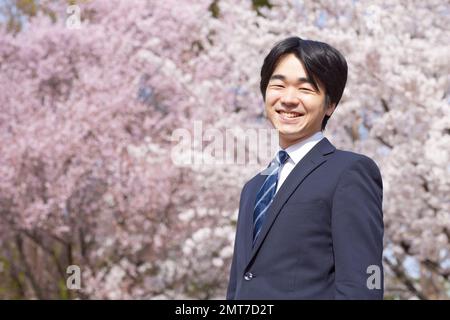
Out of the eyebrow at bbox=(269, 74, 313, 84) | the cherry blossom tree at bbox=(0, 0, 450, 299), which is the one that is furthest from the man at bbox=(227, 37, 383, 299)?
the cherry blossom tree at bbox=(0, 0, 450, 299)

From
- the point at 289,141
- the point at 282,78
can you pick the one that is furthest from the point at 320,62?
the point at 289,141

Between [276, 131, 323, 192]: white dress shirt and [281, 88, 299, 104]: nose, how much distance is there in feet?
0.53

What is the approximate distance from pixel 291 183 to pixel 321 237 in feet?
0.76

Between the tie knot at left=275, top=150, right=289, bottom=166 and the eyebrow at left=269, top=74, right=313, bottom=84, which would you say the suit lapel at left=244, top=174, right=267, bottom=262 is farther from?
the eyebrow at left=269, top=74, right=313, bottom=84

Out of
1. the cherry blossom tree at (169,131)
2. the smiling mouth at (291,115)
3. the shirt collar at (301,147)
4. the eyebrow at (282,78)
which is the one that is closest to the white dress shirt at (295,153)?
the shirt collar at (301,147)

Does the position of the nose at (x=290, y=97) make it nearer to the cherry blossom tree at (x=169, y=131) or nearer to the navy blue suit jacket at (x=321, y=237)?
the navy blue suit jacket at (x=321, y=237)

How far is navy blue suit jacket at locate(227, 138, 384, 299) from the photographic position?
2.39 metres

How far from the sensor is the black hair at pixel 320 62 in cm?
265

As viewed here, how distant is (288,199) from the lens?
2506 mm

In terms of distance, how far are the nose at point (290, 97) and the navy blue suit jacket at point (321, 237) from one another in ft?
0.85

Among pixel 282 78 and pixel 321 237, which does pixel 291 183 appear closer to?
pixel 321 237

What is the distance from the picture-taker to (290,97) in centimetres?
266

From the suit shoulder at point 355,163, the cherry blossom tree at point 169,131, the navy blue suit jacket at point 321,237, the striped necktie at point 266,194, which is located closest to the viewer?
the navy blue suit jacket at point 321,237

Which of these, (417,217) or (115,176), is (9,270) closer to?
(115,176)
